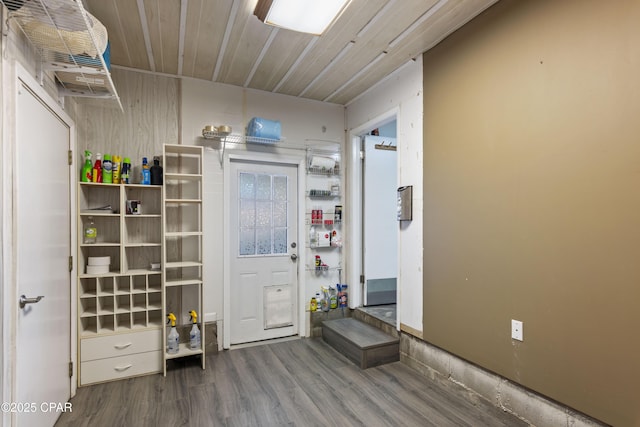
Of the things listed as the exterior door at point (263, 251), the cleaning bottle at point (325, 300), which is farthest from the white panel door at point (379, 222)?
the exterior door at point (263, 251)

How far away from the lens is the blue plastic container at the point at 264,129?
11.0 ft

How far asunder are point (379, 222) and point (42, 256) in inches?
125

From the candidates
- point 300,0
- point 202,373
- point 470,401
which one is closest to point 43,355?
point 202,373

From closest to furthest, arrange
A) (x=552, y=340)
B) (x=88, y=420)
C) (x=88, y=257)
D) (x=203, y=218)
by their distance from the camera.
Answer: (x=552, y=340), (x=88, y=420), (x=88, y=257), (x=203, y=218)

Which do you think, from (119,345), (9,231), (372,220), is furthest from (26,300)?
(372,220)

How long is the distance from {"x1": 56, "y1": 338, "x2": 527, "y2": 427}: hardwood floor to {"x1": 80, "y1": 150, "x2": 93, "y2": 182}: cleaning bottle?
1.68 meters

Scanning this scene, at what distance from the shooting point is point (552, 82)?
6.09ft

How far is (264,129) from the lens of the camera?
3.37 m

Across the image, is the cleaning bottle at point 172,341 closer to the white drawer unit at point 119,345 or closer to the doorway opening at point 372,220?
the white drawer unit at point 119,345

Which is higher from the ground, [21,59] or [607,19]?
[607,19]

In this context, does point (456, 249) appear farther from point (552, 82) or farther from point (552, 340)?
point (552, 82)

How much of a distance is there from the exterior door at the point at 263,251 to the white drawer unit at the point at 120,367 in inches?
31.6

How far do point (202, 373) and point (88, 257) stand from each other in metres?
1.41

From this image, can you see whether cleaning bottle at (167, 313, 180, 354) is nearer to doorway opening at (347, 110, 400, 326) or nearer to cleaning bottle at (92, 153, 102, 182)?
cleaning bottle at (92, 153, 102, 182)
